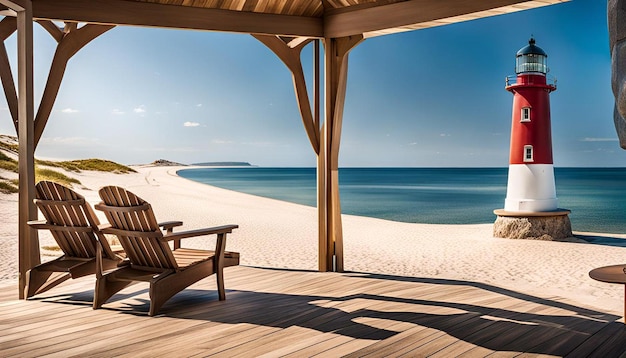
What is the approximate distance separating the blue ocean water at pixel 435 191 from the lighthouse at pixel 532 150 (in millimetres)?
11120

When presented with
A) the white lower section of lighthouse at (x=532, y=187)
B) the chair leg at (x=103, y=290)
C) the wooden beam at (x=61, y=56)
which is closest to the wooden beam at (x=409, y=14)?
the wooden beam at (x=61, y=56)

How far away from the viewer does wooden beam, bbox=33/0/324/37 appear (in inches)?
182

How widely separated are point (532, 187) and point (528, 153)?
2.97 feet

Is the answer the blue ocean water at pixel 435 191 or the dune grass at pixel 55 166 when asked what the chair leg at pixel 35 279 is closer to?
the dune grass at pixel 55 166

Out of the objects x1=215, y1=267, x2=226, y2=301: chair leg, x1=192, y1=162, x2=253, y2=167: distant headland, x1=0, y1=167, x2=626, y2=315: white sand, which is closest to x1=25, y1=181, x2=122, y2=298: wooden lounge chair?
x1=215, y1=267, x2=226, y2=301: chair leg

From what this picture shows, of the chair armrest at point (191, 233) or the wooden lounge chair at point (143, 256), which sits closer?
the wooden lounge chair at point (143, 256)

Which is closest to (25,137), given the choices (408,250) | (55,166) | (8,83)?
(8,83)

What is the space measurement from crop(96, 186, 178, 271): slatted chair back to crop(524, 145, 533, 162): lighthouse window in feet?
41.2

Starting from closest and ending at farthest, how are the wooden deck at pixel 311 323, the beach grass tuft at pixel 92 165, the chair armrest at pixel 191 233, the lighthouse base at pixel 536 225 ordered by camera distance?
1. the wooden deck at pixel 311 323
2. the chair armrest at pixel 191 233
3. the lighthouse base at pixel 536 225
4. the beach grass tuft at pixel 92 165

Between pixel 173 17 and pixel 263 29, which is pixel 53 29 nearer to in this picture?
pixel 173 17

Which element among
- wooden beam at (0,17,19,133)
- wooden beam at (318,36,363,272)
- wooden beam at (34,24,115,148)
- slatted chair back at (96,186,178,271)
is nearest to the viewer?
slatted chair back at (96,186,178,271)

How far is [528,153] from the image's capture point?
1448 centimetres

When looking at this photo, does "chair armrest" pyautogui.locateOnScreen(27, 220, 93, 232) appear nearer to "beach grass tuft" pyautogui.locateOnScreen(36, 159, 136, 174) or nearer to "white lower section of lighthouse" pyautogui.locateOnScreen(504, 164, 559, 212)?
"white lower section of lighthouse" pyautogui.locateOnScreen(504, 164, 559, 212)

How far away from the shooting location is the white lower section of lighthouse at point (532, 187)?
14664 millimetres
